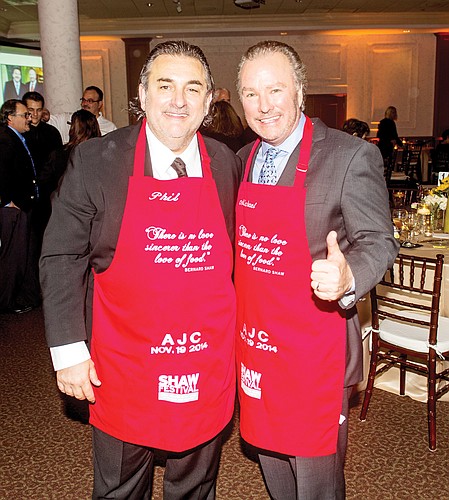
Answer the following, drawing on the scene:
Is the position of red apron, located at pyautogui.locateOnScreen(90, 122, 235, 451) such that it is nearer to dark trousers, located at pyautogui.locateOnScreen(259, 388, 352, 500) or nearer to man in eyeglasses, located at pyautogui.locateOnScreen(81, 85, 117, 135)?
dark trousers, located at pyautogui.locateOnScreen(259, 388, 352, 500)

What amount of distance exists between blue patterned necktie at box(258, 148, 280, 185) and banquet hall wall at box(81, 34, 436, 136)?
34.5 ft

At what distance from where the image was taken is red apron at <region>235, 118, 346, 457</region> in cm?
146

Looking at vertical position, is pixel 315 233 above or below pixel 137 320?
above

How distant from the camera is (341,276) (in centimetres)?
121

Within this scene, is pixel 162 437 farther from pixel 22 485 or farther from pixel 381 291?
pixel 381 291

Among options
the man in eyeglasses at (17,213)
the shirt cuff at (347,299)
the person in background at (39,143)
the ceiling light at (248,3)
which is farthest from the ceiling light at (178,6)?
the shirt cuff at (347,299)

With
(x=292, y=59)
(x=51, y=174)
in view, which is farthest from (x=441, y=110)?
(x=292, y=59)

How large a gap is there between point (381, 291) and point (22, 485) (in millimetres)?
1937

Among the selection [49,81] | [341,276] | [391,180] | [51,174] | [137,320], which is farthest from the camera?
[391,180]

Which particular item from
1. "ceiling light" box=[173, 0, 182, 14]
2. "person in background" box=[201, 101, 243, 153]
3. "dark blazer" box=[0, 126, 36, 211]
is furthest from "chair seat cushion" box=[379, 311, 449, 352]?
"ceiling light" box=[173, 0, 182, 14]

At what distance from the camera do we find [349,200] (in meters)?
1.41

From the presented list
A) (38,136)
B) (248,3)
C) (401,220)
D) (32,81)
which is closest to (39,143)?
(38,136)

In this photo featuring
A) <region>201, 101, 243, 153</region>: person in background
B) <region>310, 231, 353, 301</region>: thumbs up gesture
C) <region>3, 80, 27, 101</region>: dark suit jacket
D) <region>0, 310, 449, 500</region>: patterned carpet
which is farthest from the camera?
<region>3, 80, 27, 101</region>: dark suit jacket

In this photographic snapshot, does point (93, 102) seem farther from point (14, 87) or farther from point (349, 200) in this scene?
point (14, 87)
